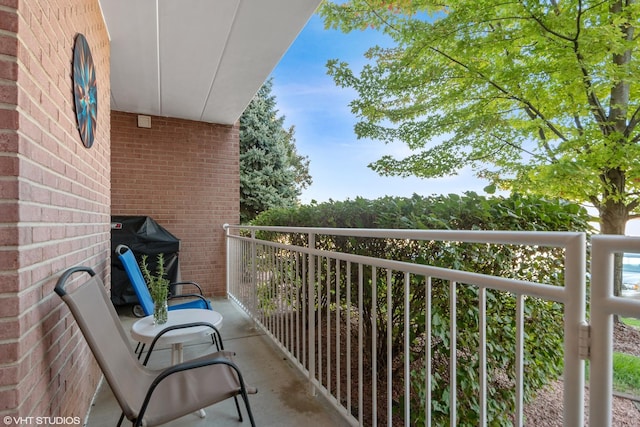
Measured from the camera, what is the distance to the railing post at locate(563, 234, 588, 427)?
81cm

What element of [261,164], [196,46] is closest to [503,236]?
[196,46]

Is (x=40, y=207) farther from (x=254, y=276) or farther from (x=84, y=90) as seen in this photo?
(x=254, y=276)

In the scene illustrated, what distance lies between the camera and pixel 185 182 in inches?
207

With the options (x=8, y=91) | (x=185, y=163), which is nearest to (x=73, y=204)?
(x=8, y=91)

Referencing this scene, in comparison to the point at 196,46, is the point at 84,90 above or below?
below

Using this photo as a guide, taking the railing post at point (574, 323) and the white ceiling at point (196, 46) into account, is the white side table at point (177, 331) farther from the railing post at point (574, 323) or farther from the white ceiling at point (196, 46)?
the white ceiling at point (196, 46)

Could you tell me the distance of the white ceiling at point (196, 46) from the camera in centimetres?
257

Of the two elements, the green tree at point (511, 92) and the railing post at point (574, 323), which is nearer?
the railing post at point (574, 323)

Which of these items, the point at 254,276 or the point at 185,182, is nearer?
the point at 254,276

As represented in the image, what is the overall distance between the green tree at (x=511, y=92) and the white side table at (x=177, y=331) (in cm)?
442

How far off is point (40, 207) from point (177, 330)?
1.24m

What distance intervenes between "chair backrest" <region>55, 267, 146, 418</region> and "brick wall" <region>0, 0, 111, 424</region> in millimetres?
95

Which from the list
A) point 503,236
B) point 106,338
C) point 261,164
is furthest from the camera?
point 261,164

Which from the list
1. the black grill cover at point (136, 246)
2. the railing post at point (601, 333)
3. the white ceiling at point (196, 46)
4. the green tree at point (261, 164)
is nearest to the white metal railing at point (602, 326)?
the railing post at point (601, 333)
